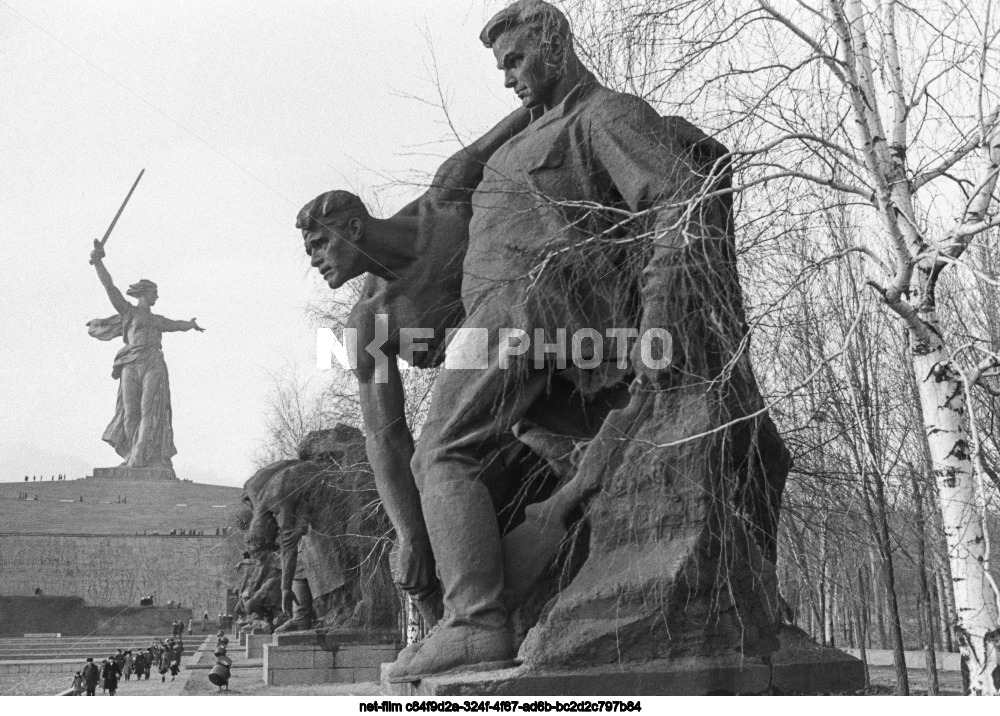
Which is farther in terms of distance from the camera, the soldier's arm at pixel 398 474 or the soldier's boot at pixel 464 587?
the soldier's arm at pixel 398 474

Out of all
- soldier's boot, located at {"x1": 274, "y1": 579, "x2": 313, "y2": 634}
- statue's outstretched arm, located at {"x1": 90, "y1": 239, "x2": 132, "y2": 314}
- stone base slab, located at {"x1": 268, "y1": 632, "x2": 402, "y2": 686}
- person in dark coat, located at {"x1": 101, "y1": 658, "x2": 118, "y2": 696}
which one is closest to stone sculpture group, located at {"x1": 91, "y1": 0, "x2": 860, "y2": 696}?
stone base slab, located at {"x1": 268, "y1": 632, "x2": 402, "y2": 686}

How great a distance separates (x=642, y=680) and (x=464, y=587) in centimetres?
79

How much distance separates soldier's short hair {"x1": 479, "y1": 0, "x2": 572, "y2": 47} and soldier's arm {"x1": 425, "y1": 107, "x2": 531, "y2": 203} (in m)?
0.48

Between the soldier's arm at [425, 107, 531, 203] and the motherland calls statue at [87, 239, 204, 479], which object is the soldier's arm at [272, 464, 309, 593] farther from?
the motherland calls statue at [87, 239, 204, 479]

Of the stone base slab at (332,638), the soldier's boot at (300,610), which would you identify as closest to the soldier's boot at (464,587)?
the stone base slab at (332,638)

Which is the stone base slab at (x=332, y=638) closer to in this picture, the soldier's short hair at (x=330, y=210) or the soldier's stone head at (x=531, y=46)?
the soldier's short hair at (x=330, y=210)

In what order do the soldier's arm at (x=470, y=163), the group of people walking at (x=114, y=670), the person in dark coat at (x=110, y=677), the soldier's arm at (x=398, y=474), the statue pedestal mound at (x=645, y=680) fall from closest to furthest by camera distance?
1. the statue pedestal mound at (x=645, y=680)
2. the soldier's arm at (x=398, y=474)
3. the soldier's arm at (x=470, y=163)
4. the group of people walking at (x=114, y=670)
5. the person in dark coat at (x=110, y=677)

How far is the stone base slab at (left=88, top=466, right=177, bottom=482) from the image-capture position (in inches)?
2918

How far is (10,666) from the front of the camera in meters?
20.3

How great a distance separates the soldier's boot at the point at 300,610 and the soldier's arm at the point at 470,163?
10.5 meters

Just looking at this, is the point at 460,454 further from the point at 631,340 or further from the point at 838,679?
the point at 838,679

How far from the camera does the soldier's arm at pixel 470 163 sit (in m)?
5.50

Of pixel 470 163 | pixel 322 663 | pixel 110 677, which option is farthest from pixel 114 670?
pixel 470 163

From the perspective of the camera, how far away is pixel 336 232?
534 cm
